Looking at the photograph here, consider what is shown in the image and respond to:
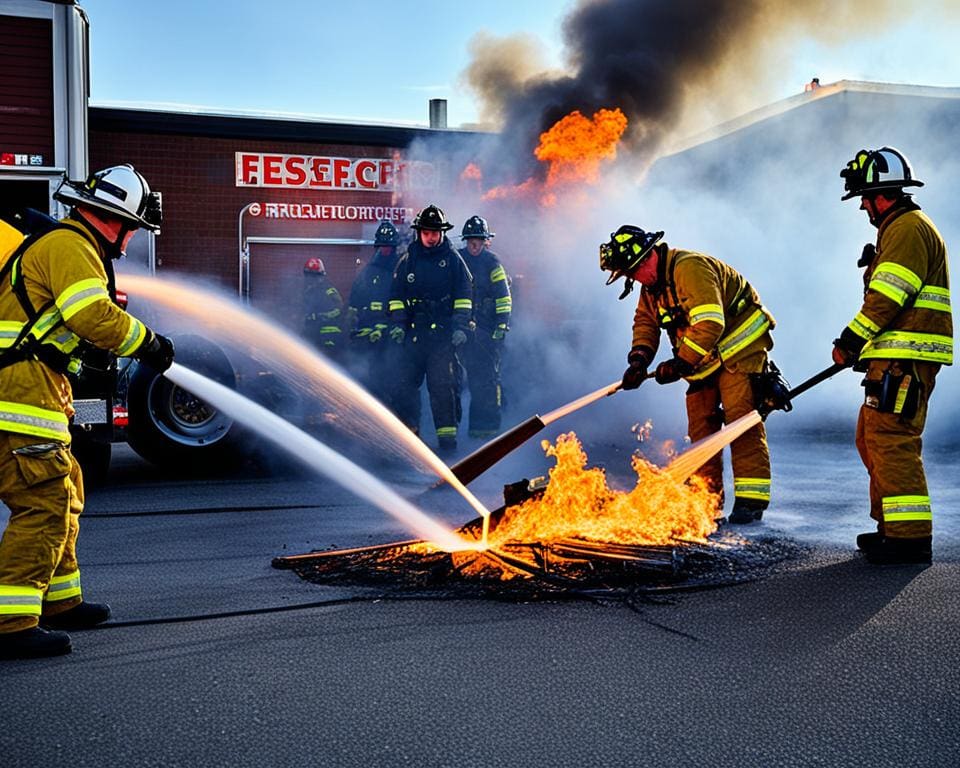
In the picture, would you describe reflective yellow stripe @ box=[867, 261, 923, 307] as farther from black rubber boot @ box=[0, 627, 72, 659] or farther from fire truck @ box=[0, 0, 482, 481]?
fire truck @ box=[0, 0, 482, 481]

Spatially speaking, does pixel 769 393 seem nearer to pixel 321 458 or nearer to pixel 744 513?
pixel 744 513

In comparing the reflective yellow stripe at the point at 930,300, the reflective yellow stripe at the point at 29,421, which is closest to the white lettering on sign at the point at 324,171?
the reflective yellow stripe at the point at 930,300

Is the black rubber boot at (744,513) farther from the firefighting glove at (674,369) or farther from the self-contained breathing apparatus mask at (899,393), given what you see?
the self-contained breathing apparatus mask at (899,393)

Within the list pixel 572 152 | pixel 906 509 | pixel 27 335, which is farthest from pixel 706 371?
pixel 572 152

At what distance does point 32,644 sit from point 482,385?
23.3 feet

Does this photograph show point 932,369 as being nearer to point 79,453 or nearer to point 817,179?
point 79,453

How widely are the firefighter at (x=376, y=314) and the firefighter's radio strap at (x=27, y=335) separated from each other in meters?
6.55

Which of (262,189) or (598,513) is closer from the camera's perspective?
(598,513)

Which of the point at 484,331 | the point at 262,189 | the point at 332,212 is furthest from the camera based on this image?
the point at 332,212

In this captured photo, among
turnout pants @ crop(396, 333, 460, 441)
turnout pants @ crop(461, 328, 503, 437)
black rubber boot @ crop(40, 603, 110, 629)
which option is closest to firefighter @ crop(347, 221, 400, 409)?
turnout pants @ crop(396, 333, 460, 441)

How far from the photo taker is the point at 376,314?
35.9ft

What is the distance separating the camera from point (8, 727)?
3.05 metres

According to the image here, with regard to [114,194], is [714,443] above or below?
below

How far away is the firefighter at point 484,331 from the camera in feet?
34.4
